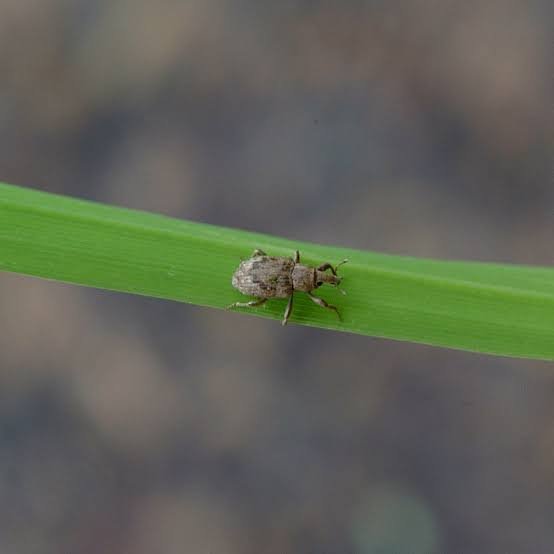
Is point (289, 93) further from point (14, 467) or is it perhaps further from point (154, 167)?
point (14, 467)

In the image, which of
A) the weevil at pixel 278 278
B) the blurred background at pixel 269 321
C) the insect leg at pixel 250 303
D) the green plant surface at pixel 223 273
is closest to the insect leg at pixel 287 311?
the weevil at pixel 278 278

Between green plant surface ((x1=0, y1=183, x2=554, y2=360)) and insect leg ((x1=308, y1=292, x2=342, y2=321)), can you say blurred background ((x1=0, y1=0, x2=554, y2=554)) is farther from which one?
green plant surface ((x1=0, y1=183, x2=554, y2=360))

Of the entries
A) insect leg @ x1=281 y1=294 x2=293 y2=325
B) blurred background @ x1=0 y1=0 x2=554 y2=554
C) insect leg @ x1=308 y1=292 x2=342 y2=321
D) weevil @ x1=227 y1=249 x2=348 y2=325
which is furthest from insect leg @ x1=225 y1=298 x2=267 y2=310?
blurred background @ x1=0 y1=0 x2=554 y2=554

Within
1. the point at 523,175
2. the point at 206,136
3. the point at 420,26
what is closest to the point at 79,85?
the point at 206,136

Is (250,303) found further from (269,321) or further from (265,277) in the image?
(269,321)

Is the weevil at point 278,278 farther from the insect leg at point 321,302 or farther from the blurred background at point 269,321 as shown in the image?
the blurred background at point 269,321
